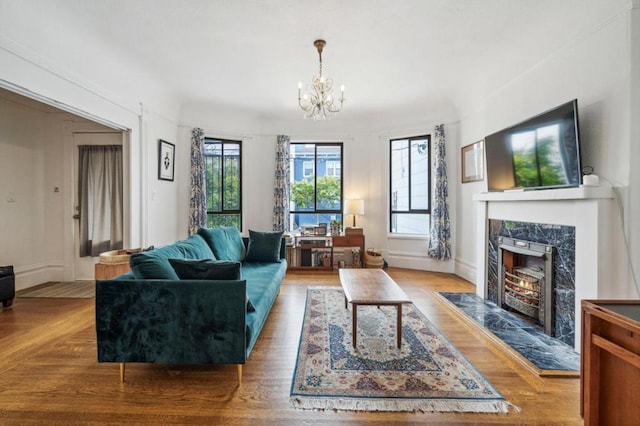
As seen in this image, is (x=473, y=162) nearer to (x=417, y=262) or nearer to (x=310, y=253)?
(x=417, y=262)

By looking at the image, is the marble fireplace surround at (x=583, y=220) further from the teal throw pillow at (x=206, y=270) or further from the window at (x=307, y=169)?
the window at (x=307, y=169)

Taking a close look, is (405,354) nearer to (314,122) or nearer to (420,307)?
(420,307)

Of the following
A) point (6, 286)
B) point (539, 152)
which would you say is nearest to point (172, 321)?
point (6, 286)

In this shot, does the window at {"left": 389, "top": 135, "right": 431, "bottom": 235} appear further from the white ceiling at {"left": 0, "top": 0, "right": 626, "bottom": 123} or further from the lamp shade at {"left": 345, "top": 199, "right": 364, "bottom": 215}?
the white ceiling at {"left": 0, "top": 0, "right": 626, "bottom": 123}

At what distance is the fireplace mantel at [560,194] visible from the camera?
2.25 m

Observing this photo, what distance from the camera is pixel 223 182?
5730 millimetres

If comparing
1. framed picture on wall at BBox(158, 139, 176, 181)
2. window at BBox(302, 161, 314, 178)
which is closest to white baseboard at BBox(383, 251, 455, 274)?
window at BBox(302, 161, 314, 178)

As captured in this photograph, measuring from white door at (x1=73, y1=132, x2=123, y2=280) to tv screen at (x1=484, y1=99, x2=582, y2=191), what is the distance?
213 inches

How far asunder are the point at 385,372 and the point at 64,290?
4.61 m

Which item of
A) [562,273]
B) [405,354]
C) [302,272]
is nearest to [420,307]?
[405,354]

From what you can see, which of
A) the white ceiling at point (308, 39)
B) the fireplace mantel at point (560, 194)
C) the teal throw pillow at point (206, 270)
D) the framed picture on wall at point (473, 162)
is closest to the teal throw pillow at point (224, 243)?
the teal throw pillow at point (206, 270)

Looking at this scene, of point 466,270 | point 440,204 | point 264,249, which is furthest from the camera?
point 440,204

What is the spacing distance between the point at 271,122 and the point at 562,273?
16.9 feet

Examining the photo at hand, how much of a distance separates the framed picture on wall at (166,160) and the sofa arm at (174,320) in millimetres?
3329
